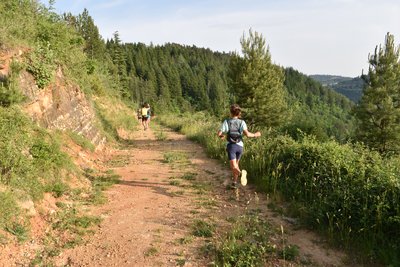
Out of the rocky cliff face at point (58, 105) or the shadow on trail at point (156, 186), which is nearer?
the shadow on trail at point (156, 186)

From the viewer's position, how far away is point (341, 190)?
18.5 ft

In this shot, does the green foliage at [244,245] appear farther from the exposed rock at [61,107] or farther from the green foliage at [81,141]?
the green foliage at [81,141]

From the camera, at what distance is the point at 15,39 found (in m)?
8.32

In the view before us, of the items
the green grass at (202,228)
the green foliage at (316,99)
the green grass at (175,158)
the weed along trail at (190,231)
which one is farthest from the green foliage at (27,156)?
the green foliage at (316,99)

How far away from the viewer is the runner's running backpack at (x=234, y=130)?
7.00 meters

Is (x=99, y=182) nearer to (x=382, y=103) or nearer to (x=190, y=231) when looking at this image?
(x=190, y=231)

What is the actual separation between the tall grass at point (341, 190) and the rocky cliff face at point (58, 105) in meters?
5.46

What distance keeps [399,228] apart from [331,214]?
38.4 inches

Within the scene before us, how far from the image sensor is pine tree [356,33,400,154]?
89.1 feet

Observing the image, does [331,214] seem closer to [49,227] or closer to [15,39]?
[49,227]

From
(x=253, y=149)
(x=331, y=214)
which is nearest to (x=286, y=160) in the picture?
(x=253, y=149)

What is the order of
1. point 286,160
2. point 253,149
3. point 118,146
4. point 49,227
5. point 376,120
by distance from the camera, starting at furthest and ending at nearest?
point 376,120 < point 118,146 < point 253,149 < point 286,160 < point 49,227

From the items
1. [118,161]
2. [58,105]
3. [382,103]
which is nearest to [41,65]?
[58,105]

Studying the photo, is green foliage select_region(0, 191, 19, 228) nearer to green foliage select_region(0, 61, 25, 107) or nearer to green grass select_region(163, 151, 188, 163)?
green foliage select_region(0, 61, 25, 107)
